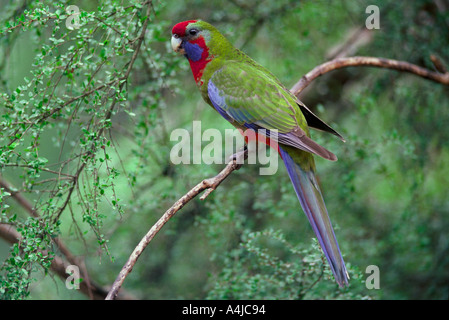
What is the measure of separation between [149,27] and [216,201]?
48.6 inches

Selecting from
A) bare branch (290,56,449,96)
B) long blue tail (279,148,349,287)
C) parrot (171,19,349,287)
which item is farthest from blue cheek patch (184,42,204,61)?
long blue tail (279,148,349,287)

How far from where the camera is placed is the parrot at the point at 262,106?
99.3 inches

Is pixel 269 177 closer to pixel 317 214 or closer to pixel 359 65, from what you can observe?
pixel 359 65

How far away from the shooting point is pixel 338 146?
361 cm

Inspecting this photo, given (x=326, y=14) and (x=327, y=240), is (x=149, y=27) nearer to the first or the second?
(x=327, y=240)

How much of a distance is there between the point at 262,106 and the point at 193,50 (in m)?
0.67

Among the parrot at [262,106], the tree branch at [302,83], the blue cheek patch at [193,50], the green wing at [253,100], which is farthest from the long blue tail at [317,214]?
the blue cheek patch at [193,50]

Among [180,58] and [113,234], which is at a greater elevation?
[180,58]

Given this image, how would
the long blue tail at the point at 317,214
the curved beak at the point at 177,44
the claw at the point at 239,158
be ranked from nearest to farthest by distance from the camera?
the long blue tail at the point at 317,214, the claw at the point at 239,158, the curved beak at the point at 177,44

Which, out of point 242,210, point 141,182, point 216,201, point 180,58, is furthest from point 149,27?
point 242,210

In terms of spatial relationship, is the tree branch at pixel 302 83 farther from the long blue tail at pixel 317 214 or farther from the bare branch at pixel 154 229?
the long blue tail at pixel 317 214

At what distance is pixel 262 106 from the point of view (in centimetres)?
286

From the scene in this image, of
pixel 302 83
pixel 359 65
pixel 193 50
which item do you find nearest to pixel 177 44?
pixel 193 50

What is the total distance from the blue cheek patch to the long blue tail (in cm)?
89
